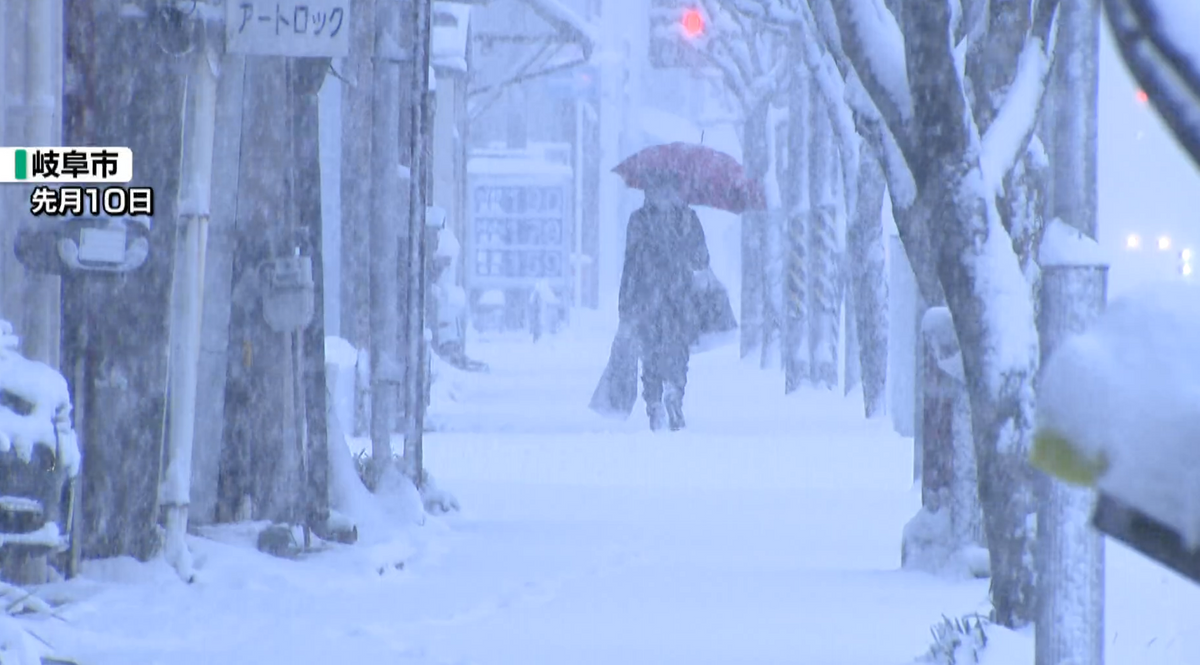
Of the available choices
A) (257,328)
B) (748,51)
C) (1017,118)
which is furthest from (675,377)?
(748,51)

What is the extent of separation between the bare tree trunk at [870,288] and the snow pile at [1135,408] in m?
12.8

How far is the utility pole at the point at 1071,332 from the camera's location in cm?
330

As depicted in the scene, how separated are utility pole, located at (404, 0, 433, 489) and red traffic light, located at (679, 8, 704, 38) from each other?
14.4m

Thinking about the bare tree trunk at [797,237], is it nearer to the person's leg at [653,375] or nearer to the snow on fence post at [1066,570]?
the person's leg at [653,375]

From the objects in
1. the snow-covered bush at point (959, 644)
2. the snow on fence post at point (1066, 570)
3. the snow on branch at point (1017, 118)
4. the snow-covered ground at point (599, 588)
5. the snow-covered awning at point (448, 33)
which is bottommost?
the snow-covered ground at point (599, 588)

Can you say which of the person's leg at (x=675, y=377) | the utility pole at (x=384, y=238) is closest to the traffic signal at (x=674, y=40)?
the person's leg at (x=675, y=377)

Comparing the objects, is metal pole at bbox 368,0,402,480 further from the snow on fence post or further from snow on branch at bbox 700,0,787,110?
snow on branch at bbox 700,0,787,110

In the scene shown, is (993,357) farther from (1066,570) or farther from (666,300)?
(666,300)

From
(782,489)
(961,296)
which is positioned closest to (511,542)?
(782,489)

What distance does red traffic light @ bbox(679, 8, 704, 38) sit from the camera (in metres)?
22.6

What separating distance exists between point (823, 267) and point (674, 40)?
909 cm

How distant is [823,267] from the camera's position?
17.6 m

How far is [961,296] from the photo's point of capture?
4820 mm

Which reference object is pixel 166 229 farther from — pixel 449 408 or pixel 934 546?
pixel 449 408
